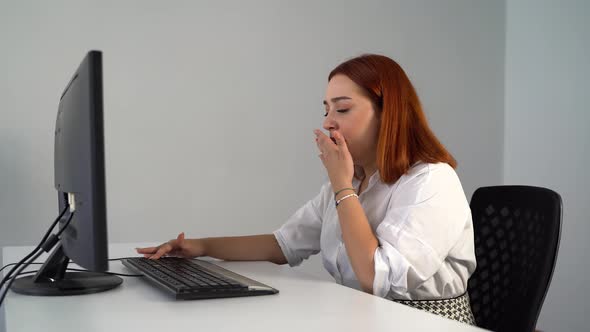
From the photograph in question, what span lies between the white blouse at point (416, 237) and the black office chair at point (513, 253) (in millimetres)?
91

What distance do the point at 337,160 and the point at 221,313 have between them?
2.09 ft

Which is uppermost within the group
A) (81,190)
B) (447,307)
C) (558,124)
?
(81,190)

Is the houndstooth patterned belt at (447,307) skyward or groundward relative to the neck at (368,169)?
groundward

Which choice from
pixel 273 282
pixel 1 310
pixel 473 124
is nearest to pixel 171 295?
pixel 273 282

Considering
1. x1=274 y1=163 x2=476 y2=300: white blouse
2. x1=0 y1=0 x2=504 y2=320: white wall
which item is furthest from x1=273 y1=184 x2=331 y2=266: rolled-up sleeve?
x1=0 y1=0 x2=504 y2=320: white wall

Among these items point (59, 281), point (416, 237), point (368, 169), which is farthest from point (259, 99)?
point (59, 281)

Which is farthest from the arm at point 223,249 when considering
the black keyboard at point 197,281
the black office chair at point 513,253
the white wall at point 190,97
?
the white wall at point 190,97

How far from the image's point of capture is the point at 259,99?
3.05 meters

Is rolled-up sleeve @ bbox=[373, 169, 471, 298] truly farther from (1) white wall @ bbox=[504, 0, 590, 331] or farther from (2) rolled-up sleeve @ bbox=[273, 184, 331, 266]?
(1) white wall @ bbox=[504, 0, 590, 331]

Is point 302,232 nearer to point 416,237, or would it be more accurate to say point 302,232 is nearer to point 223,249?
point 223,249

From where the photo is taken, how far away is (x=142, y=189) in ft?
9.16

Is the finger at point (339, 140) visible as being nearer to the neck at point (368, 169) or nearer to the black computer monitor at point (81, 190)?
the neck at point (368, 169)

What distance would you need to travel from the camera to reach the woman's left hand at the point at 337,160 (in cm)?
148

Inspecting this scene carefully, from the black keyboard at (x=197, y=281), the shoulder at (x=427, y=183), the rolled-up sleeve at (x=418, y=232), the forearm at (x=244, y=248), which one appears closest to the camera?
the black keyboard at (x=197, y=281)
